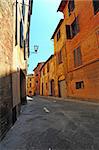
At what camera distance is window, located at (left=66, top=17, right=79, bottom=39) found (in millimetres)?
16906

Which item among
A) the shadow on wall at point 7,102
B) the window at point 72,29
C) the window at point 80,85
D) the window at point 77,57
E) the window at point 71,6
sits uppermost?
the window at point 71,6

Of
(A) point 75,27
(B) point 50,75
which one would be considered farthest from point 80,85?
(B) point 50,75

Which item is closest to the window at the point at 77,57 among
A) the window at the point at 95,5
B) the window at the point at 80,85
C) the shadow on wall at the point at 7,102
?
the window at the point at 80,85

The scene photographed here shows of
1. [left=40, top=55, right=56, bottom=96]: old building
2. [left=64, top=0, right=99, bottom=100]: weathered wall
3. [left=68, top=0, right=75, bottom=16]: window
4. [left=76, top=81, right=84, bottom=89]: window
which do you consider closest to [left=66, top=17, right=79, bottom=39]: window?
[left=64, top=0, right=99, bottom=100]: weathered wall

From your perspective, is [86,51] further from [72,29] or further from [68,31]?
[68,31]

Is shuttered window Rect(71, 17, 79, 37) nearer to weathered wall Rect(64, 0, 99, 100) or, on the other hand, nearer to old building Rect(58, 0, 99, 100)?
old building Rect(58, 0, 99, 100)

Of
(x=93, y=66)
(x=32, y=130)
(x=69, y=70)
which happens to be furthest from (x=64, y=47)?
(x=32, y=130)

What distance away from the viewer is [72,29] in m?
18.2

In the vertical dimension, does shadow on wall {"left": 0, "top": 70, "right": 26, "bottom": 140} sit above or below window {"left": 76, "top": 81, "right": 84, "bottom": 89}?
below

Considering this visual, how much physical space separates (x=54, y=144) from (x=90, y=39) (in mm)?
11439

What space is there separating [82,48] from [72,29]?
12.1 ft

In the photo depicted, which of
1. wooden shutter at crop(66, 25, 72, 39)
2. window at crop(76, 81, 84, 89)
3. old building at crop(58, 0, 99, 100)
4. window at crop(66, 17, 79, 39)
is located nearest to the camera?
old building at crop(58, 0, 99, 100)

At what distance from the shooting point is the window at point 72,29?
16906 millimetres

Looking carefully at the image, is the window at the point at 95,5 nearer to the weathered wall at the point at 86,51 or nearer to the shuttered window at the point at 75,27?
the weathered wall at the point at 86,51
